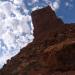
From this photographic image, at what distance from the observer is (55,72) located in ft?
137

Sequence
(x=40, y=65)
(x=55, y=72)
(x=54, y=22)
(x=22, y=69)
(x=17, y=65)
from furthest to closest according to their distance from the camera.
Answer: (x=54, y=22)
(x=17, y=65)
(x=22, y=69)
(x=40, y=65)
(x=55, y=72)

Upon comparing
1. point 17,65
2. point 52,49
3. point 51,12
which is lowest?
point 17,65

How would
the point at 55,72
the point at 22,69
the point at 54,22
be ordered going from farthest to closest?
the point at 54,22, the point at 22,69, the point at 55,72

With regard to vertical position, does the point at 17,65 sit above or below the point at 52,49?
below

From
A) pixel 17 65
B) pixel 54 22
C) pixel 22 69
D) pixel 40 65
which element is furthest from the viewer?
pixel 54 22

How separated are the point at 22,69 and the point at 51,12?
33742 millimetres

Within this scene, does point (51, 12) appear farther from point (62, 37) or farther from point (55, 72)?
point (55, 72)

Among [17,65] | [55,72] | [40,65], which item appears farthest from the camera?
[17,65]

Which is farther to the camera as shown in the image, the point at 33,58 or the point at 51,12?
the point at 51,12

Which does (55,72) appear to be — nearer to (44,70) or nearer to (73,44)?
(44,70)

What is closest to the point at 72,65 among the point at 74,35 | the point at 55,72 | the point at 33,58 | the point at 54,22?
the point at 55,72

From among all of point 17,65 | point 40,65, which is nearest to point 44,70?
point 40,65

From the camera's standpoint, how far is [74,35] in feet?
176

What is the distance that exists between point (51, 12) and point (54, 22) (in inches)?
138
